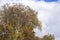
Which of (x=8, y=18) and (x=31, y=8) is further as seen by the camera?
(x=31, y=8)

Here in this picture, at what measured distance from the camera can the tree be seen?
3.10 m

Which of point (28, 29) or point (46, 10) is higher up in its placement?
point (46, 10)

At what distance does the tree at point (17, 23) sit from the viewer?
3.10 metres

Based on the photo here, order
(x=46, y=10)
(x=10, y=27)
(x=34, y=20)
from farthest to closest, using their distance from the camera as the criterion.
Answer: (x=46, y=10) < (x=34, y=20) < (x=10, y=27)

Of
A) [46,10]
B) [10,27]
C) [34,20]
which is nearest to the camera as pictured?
[10,27]

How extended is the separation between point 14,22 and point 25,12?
0.76ft

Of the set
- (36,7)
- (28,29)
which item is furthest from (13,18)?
(36,7)

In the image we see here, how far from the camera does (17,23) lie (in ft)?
10.4

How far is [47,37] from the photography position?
11.0 feet

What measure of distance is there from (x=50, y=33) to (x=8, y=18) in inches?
28.1

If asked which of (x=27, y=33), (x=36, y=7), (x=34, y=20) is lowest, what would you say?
(x=27, y=33)

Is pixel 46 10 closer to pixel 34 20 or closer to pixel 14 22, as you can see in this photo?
pixel 34 20

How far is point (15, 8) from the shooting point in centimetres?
324

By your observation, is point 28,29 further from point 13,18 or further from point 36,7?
point 36,7
